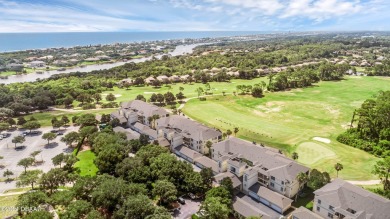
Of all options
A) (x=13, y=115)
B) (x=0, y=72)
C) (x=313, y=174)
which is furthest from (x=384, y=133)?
(x=0, y=72)

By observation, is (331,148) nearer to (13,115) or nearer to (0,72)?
(13,115)

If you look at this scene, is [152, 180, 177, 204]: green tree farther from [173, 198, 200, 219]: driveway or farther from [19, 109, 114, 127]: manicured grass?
[19, 109, 114, 127]: manicured grass

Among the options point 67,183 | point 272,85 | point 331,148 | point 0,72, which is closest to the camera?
point 67,183

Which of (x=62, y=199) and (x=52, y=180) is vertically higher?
(x=62, y=199)

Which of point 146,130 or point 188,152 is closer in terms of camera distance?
point 188,152

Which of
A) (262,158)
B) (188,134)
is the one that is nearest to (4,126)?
(188,134)

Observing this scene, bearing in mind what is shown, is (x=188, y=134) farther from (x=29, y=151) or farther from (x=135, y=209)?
(x=29, y=151)

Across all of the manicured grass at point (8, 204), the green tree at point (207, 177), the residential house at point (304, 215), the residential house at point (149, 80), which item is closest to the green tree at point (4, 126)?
the manicured grass at point (8, 204)
